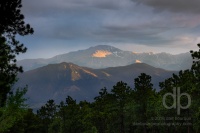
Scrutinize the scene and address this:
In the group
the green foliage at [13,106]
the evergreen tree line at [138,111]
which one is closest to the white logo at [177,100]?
the evergreen tree line at [138,111]

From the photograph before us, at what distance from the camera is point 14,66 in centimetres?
2648

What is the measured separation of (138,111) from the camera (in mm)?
74688

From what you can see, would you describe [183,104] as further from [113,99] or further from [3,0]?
[3,0]

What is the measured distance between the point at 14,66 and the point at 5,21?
159 inches

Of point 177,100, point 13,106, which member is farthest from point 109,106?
point 13,106

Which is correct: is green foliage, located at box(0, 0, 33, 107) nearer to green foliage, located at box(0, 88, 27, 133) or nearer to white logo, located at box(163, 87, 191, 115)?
green foliage, located at box(0, 88, 27, 133)

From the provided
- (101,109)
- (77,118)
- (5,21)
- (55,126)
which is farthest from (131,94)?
(5,21)

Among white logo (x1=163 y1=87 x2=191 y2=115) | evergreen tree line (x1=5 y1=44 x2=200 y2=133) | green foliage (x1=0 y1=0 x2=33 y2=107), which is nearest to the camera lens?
green foliage (x1=0 y1=0 x2=33 y2=107)

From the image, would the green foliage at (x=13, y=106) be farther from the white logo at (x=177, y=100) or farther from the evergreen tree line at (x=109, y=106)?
the white logo at (x=177, y=100)

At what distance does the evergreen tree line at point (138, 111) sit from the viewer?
63062mm

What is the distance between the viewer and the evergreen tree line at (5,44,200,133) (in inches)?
2483

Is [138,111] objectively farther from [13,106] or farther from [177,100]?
[13,106]

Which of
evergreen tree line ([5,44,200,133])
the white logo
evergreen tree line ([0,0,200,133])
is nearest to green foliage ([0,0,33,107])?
evergreen tree line ([0,0,200,133])

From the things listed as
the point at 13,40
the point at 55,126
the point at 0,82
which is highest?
the point at 13,40
